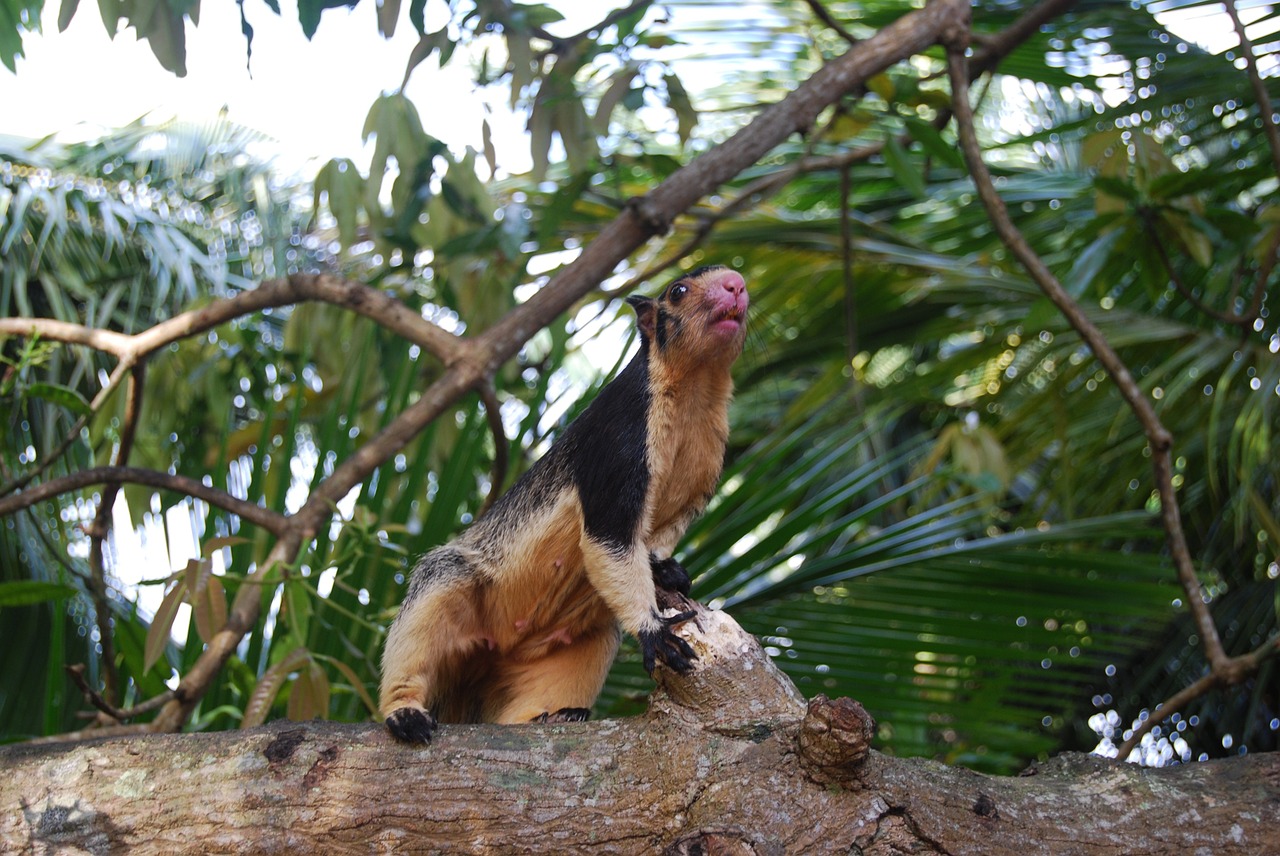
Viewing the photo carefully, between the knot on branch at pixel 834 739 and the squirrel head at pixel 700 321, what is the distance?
48.3 inches

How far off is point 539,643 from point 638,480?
1.90 ft

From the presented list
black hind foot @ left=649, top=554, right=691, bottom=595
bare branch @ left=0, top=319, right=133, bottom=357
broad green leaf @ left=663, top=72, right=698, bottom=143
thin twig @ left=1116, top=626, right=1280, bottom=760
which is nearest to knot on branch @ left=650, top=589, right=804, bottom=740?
black hind foot @ left=649, top=554, right=691, bottom=595

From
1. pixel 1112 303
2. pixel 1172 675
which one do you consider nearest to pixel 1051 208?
pixel 1112 303

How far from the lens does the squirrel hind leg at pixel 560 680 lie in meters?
3.01

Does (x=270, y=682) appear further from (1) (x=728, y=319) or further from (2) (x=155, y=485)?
(1) (x=728, y=319)

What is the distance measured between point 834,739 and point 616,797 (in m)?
0.45

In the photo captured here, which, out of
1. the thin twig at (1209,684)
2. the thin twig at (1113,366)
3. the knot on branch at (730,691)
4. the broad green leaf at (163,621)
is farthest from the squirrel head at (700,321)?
the thin twig at (1209,684)

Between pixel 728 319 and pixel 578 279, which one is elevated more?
pixel 578 279

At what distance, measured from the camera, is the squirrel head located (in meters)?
3.06

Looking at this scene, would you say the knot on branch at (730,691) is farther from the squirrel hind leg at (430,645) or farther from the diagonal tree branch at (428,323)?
the diagonal tree branch at (428,323)

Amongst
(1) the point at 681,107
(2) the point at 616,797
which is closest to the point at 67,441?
(2) the point at 616,797

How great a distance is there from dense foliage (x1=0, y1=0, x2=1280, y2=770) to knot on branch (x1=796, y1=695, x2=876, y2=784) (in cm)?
123

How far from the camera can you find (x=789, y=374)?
728 cm

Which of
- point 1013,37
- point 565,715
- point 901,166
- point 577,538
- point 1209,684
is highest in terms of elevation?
point 1013,37
